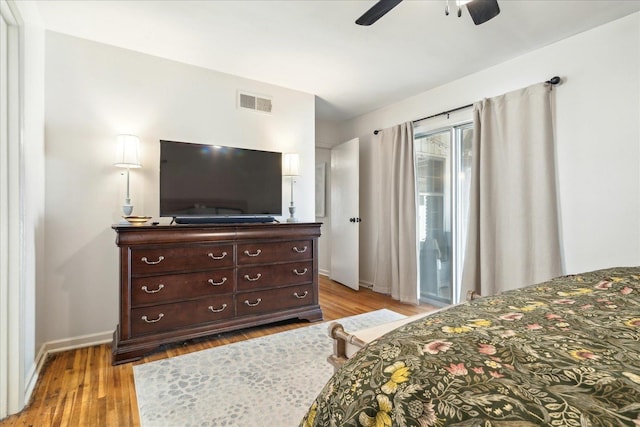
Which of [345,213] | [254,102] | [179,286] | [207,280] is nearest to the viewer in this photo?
[179,286]

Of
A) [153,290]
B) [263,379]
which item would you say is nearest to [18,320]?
[153,290]

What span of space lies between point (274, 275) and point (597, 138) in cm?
288

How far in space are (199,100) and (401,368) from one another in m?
3.15

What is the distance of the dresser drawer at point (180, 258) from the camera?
237 centimetres

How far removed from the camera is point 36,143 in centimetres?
221

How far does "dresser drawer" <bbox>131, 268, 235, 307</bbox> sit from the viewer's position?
2373 mm

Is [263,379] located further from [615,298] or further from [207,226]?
[615,298]

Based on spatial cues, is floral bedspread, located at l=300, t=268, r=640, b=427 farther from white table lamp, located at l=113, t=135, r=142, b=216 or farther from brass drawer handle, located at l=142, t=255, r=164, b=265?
white table lamp, located at l=113, t=135, r=142, b=216

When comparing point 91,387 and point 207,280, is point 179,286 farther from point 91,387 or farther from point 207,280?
point 91,387

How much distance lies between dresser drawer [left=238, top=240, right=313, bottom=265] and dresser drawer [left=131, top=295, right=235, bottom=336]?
1.23 ft

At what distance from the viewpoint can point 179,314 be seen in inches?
99.4

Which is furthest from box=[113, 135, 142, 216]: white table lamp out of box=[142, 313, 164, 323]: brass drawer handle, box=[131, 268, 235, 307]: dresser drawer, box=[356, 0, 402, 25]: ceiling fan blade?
box=[356, 0, 402, 25]: ceiling fan blade

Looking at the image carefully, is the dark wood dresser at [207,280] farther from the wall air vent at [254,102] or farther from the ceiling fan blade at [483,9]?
the ceiling fan blade at [483,9]

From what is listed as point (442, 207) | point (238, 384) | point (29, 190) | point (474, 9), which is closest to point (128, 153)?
point (29, 190)
